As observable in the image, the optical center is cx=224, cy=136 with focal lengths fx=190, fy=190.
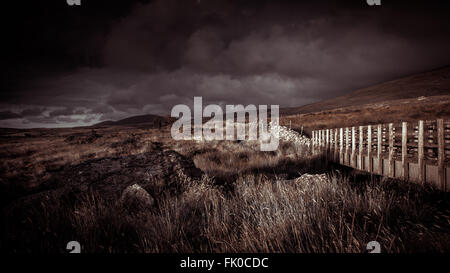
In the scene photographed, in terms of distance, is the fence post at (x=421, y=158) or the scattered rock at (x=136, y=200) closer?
the scattered rock at (x=136, y=200)

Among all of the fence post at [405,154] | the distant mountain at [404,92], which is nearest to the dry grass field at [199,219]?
the fence post at [405,154]

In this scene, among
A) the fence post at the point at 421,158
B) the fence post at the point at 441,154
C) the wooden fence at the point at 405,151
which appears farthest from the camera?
the fence post at the point at 421,158

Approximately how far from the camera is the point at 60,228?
7.16 ft

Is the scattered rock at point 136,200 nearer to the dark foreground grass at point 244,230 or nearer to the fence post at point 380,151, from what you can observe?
the dark foreground grass at point 244,230

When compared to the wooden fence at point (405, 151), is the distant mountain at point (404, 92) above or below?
above

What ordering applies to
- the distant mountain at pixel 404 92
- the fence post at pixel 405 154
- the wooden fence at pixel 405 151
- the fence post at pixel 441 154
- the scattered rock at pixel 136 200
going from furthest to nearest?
the distant mountain at pixel 404 92 < the fence post at pixel 405 154 < the wooden fence at pixel 405 151 < the fence post at pixel 441 154 < the scattered rock at pixel 136 200

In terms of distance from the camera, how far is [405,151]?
4.68 m

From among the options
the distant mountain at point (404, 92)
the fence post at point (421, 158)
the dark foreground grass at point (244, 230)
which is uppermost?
the distant mountain at point (404, 92)

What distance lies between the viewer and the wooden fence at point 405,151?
12.7ft

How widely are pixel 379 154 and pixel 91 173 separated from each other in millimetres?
7309

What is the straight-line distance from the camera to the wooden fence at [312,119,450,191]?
3871 mm

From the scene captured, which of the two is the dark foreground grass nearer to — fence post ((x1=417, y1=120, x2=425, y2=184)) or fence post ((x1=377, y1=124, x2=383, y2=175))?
fence post ((x1=417, y1=120, x2=425, y2=184))
